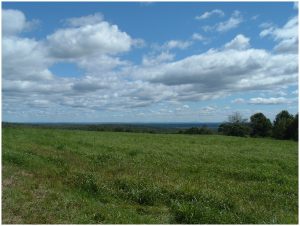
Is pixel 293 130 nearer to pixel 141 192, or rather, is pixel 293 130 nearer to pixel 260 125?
pixel 260 125

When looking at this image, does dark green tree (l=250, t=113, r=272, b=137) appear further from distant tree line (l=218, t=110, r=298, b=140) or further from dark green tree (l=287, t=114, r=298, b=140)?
dark green tree (l=287, t=114, r=298, b=140)

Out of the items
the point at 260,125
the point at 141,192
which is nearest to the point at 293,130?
the point at 260,125

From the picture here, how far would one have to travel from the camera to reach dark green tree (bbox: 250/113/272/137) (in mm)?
92812

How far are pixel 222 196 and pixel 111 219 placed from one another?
3.74m

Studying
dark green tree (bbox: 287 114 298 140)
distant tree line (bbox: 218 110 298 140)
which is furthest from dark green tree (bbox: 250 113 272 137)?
dark green tree (bbox: 287 114 298 140)

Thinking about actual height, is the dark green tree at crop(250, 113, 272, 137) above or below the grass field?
above

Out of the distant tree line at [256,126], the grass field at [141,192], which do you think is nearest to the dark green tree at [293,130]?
the distant tree line at [256,126]

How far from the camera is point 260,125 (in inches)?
3688

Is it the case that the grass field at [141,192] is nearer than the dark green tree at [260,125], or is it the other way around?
the grass field at [141,192]

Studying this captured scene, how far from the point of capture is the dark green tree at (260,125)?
92.8 meters

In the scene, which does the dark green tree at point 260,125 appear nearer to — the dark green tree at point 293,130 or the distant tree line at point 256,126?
the distant tree line at point 256,126

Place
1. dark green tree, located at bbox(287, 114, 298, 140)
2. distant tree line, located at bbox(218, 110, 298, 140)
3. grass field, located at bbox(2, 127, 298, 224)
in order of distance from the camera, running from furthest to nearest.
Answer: distant tree line, located at bbox(218, 110, 298, 140)
dark green tree, located at bbox(287, 114, 298, 140)
grass field, located at bbox(2, 127, 298, 224)

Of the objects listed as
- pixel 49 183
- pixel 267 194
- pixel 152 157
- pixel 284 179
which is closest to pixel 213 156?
pixel 152 157

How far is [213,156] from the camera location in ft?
77.8
